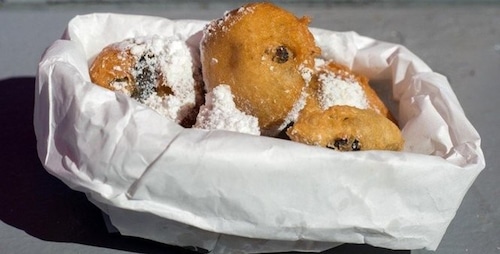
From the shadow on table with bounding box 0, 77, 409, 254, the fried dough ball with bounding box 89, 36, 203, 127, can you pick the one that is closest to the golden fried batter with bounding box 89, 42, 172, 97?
the fried dough ball with bounding box 89, 36, 203, 127

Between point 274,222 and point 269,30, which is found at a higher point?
point 269,30

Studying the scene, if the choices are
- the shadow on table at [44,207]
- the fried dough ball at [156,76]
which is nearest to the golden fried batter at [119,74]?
the fried dough ball at [156,76]

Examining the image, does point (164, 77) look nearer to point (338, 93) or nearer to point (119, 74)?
point (119, 74)

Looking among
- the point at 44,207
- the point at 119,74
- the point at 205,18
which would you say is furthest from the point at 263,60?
the point at 205,18

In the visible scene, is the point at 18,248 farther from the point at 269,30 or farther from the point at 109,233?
the point at 269,30

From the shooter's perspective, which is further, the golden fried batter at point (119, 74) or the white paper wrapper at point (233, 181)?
the golden fried batter at point (119, 74)

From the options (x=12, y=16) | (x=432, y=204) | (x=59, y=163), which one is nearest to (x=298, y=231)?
(x=432, y=204)

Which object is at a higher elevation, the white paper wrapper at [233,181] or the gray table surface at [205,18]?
the white paper wrapper at [233,181]

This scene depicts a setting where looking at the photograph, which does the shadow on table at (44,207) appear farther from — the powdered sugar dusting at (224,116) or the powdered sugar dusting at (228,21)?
the powdered sugar dusting at (228,21)
